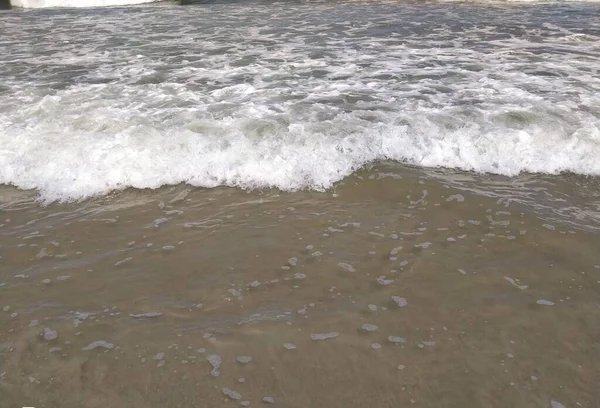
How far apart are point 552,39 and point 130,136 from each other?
9358 mm

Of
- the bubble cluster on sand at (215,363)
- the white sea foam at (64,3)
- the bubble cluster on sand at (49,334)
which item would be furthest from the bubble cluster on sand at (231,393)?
the white sea foam at (64,3)

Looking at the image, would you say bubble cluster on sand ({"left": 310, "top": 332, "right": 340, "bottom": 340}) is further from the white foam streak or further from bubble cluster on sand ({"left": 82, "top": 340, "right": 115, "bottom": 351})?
the white foam streak

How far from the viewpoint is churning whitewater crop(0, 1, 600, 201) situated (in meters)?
4.93

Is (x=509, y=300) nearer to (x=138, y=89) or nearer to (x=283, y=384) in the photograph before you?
(x=283, y=384)

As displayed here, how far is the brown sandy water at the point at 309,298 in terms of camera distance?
248cm

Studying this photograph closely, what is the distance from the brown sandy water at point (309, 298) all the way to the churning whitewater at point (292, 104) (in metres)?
0.54

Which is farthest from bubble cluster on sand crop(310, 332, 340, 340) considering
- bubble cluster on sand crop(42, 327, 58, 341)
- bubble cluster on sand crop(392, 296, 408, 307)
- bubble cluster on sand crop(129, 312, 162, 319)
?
bubble cluster on sand crop(42, 327, 58, 341)

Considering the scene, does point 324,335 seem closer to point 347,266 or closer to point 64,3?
point 347,266

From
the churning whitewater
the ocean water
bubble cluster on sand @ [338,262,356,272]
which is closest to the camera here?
the ocean water

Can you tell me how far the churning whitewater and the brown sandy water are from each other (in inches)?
21.2

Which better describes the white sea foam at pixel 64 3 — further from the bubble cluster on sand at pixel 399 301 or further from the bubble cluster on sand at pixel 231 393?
the bubble cluster on sand at pixel 231 393

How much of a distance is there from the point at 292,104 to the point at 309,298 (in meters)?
4.00

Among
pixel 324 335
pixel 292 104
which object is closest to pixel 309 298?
pixel 324 335

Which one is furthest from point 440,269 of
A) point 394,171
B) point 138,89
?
point 138,89
